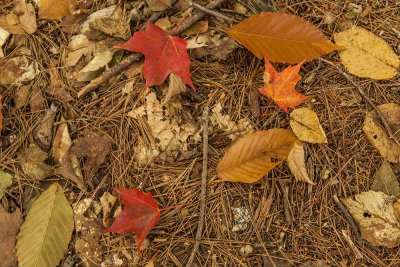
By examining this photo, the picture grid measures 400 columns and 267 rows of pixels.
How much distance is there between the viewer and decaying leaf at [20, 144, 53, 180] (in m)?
1.73

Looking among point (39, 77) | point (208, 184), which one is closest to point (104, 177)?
point (208, 184)

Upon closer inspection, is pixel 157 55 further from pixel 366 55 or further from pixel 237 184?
pixel 366 55

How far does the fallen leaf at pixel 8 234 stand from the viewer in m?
1.65

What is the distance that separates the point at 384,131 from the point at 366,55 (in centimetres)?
36

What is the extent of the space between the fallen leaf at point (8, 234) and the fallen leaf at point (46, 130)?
318mm

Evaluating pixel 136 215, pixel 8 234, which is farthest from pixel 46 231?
pixel 136 215

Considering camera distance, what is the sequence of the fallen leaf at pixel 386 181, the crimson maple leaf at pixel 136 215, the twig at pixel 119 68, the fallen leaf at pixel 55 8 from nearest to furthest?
1. the crimson maple leaf at pixel 136 215
2. the fallen leaf at pixel 386 181
3. the twig at pixel 119 68
4. the fallen leaf at pixel 55 8

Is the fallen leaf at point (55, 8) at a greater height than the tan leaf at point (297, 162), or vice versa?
the fallen leaf at point (55, 8)

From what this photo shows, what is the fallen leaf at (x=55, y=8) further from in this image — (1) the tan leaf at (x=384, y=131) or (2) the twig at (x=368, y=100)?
(1) the tan leaf at (x=384, y=131)

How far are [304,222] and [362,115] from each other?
56 centimetres

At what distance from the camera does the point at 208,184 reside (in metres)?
1.69

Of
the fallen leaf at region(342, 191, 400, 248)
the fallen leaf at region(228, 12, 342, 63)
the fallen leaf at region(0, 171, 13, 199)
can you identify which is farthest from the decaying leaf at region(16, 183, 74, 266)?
the fallen leaf at region(342, 191, 400, 248)

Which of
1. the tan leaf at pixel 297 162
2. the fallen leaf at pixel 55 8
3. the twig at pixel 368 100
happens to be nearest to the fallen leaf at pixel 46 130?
the fallen leaf at pixel 55 8

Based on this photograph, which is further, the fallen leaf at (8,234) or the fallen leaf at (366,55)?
the fallen leaf at (366,55)
